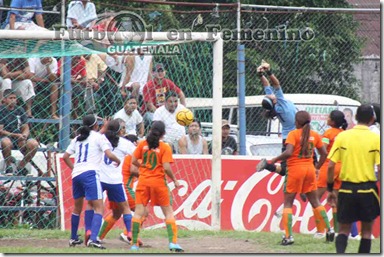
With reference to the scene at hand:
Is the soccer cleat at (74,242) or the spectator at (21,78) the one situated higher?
the spectator at (21,78)

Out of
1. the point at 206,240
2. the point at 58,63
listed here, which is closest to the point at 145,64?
the point at 58,63

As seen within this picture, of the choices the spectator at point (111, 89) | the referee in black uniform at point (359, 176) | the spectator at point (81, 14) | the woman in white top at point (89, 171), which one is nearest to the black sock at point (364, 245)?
the referee in black uniform at point (359, 176)

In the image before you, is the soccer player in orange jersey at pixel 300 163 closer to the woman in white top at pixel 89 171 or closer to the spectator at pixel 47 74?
the woman in white top at pixel 89 171

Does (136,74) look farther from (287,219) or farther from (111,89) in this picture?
(287,219)

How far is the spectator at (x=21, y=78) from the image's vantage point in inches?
596

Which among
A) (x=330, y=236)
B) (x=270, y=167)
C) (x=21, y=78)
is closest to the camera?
(x=330, y=236)

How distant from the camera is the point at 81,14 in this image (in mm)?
15523

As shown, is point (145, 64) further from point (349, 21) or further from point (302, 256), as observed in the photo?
point (302, 256)

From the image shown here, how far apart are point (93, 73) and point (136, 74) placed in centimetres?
70

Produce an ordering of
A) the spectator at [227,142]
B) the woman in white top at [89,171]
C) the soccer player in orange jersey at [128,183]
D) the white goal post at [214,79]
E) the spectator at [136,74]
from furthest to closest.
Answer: the spectator at [227,142] < the spectator at [136,74] < the white goal post at [214,79] < the soccer player in orange jersey at [128,183] < the woman in white top at [89,171]

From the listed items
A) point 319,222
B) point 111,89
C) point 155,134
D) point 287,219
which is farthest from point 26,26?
point 319,222

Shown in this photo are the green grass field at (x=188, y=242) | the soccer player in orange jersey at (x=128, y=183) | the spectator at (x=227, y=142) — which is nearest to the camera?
the green grass field at (x=188, y=242)

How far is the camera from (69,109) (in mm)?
15086

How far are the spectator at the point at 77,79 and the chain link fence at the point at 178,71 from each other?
16mm
